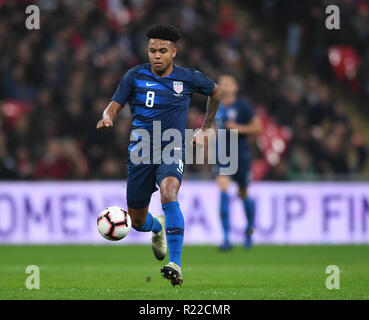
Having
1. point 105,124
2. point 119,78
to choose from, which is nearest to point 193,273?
→ point 105,124

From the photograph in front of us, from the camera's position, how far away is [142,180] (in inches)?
318

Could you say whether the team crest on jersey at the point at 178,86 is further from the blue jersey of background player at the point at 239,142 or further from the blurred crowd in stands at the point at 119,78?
the blurred crowd in stands at the point at 119,78

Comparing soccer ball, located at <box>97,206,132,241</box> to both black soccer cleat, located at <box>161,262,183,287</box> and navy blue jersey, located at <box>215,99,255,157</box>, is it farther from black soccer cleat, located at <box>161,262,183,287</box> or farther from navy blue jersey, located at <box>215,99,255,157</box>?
navy blue jersey, located at <box>215,99,255,157</box>

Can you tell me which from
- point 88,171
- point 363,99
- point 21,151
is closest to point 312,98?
point 363,99

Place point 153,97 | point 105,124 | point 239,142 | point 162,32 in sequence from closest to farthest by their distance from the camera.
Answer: point 105,124
point 162,32
point 153,97
point 239,142

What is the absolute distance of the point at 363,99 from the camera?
18.8 meters

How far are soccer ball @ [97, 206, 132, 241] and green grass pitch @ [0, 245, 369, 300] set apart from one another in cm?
48

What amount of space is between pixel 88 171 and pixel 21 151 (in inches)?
48.1

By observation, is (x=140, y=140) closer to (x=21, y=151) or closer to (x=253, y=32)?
(x=21, y=151)

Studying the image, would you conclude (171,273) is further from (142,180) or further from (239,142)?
(239,142)

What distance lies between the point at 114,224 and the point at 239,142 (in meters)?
5.68

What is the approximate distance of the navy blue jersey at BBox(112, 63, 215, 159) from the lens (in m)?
7.89

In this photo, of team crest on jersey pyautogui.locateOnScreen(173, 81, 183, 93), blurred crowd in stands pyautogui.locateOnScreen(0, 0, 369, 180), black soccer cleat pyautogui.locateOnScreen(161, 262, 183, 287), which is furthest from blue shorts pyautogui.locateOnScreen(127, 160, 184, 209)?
blurred crowd in stands pyautogui.locateOnScreen(0, 0, 369, 180)

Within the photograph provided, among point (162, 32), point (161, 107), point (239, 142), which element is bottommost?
point (239, 142)
